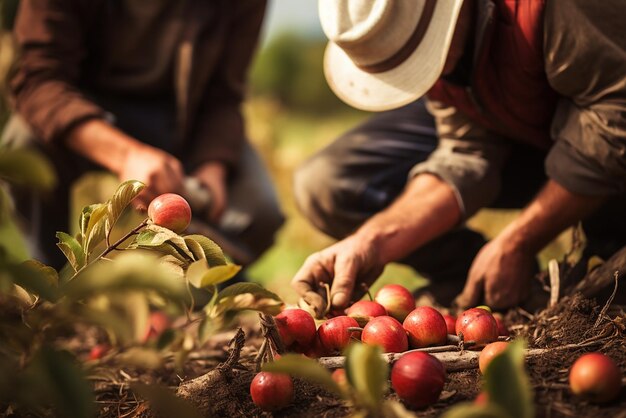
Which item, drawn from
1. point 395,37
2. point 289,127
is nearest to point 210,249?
point 395,37

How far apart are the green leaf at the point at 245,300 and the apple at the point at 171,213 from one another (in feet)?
0.62

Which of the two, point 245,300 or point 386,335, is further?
point 386,335

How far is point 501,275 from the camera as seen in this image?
1.85 meters

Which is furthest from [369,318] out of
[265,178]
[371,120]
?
[265,178]

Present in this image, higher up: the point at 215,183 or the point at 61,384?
the point at 61,384

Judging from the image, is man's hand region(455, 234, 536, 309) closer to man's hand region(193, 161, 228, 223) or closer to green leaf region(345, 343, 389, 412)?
green leaf region(345, 343, 389, 412)

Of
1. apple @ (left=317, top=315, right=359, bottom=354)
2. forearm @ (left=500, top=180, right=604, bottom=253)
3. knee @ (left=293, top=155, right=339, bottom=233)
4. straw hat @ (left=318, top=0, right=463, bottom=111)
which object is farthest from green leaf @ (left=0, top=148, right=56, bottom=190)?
knee @ (left=293, top=155, right=339, bottom=233)

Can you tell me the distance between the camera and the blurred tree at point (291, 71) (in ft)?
31.5

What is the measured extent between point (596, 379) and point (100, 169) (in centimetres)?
233

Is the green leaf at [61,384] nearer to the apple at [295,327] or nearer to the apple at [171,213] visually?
the apple at [171,213]

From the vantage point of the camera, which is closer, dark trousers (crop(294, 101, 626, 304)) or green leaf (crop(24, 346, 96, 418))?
green leaf (crop(24, 346, 96, 418))

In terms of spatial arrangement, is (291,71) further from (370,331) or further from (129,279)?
(129,279)

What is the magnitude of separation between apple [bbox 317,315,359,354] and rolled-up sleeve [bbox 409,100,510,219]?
2.49 ft

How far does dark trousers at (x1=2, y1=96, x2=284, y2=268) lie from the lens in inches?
113
